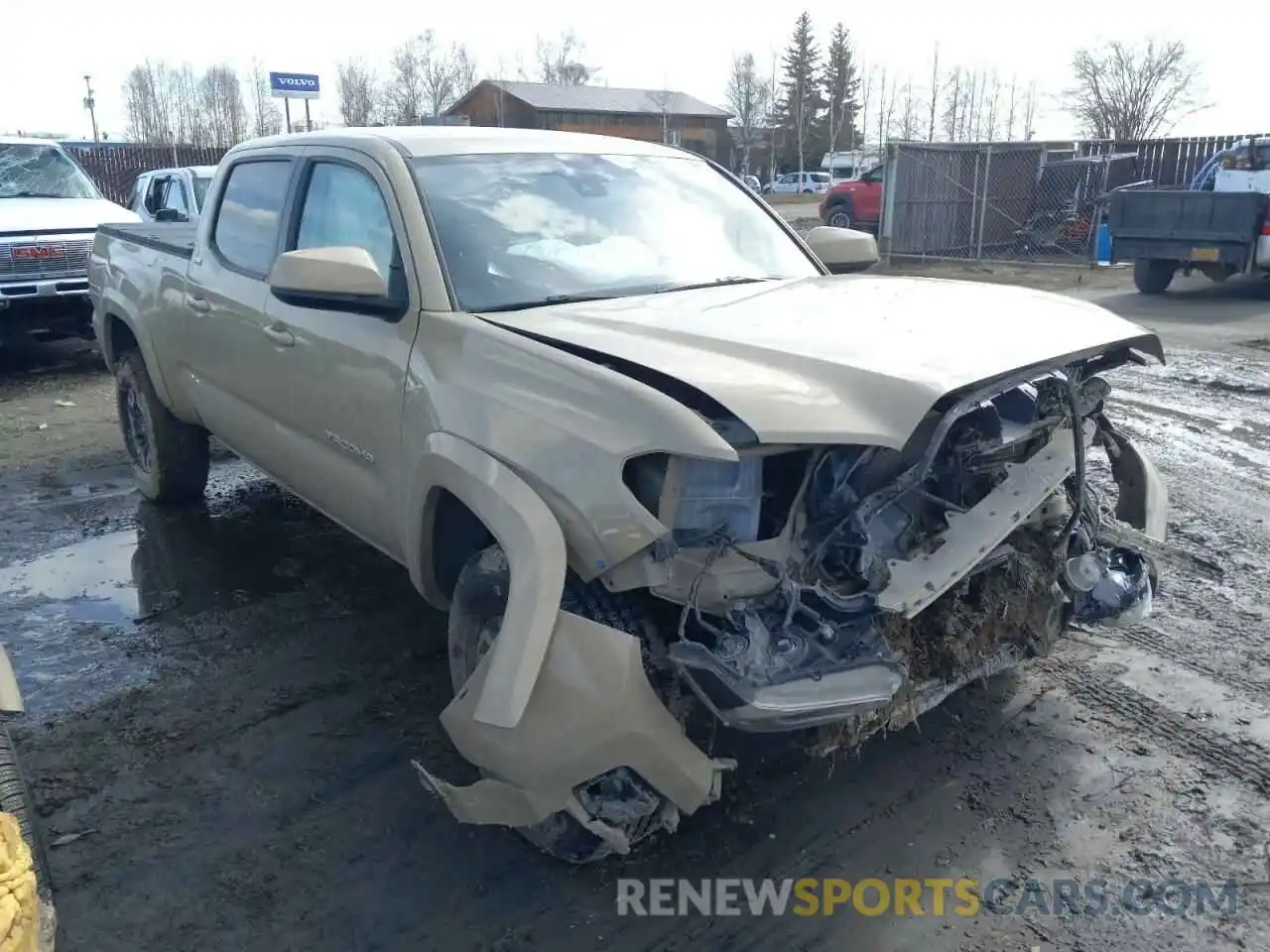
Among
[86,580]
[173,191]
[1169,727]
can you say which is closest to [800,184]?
[173,191]

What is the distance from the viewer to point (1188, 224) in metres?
12.8

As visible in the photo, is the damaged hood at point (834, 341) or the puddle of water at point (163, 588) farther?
the puddle of water at point (163, 588)

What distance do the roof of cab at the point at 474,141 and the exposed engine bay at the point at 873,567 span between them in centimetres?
177

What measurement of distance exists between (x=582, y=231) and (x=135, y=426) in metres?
3.59

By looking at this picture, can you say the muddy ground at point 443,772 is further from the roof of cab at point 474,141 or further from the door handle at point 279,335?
the roof of cab at point 474,141

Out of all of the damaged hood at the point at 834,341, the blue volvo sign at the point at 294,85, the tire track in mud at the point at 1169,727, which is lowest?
the tire track in mud at the point at 1169,727

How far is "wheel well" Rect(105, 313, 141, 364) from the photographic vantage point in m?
5.79

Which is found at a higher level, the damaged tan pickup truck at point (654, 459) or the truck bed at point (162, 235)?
the truck bed at point (162, 235)

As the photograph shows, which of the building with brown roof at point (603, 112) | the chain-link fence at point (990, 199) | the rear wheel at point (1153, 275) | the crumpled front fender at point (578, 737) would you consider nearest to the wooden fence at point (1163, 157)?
the chain-link fence at point (990, 199)

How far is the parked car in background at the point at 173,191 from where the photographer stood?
11.4 m

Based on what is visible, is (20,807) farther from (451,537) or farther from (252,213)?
(252,213)

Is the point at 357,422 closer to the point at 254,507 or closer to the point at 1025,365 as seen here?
the point at 1025,365

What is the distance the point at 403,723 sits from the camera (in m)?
3.50

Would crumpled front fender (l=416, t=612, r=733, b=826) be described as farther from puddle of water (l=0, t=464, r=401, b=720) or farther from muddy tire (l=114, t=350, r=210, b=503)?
muddy tire (l=114, t=350, r=210, b=503)
